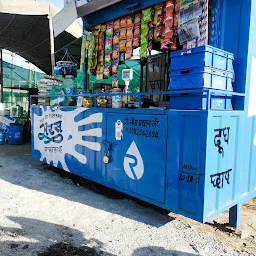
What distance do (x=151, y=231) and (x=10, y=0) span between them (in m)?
11.1

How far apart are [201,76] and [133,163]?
1784 mm

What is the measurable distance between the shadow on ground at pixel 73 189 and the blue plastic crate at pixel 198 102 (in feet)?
6.07

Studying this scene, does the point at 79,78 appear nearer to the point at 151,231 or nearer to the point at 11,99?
the point at 151,231

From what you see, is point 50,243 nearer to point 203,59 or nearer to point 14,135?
point 203,59

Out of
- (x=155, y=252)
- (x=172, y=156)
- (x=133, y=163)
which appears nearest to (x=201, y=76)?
(x=172, y=156)

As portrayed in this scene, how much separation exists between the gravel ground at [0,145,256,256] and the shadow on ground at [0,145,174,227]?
0.02 meters

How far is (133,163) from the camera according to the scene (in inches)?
166

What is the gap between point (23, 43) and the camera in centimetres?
1487

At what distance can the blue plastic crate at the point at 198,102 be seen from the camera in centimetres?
337

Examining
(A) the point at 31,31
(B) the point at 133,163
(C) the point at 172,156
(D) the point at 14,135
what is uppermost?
(A) the point at 31,31

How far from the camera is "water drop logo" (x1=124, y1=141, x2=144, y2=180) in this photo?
4.10 meters

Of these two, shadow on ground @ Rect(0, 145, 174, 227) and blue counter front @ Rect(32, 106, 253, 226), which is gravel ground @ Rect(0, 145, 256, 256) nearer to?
shadow on ground @ Rect(0, 145, 174, 227)

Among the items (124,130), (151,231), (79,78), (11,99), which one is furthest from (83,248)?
(11,99)

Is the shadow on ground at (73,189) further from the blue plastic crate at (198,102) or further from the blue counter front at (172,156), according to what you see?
the blue plastic crate at (198,102)
